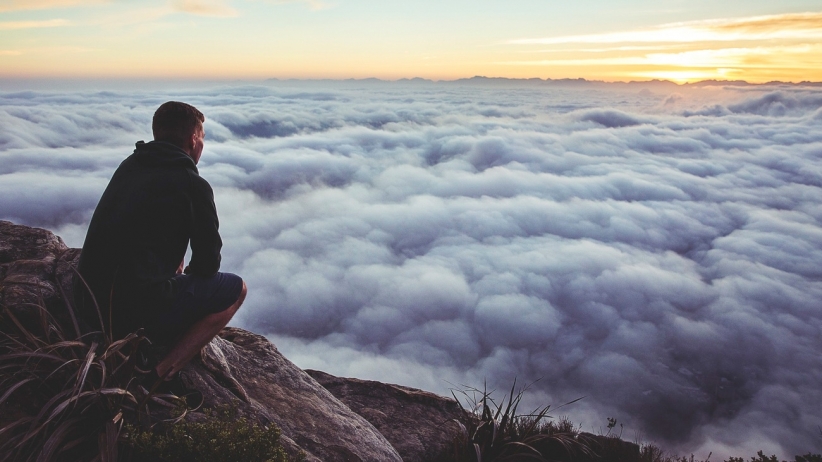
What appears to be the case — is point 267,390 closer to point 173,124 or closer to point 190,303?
point 190,303

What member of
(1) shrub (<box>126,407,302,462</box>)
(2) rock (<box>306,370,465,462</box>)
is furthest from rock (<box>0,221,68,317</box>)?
(2) rock (<box>306,370,465,462</box>)

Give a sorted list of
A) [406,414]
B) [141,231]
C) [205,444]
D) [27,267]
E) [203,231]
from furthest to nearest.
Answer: [406,414], [27,267], [203,231], [141,231], [205,444]

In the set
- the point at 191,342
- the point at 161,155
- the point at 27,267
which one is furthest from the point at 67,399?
the point at 27,267

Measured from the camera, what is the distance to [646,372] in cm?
5016

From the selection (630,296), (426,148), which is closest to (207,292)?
(630,296)

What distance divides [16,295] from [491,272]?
69.0 m

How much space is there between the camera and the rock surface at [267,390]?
3.42 metres

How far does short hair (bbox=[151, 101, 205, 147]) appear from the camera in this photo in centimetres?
291

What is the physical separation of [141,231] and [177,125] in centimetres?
72

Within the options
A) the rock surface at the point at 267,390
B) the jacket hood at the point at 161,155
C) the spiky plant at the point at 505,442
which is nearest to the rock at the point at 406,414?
the rock surface at the point at 267,390

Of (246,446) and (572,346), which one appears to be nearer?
(246,446)

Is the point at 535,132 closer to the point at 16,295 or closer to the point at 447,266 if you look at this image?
the point at 447,266

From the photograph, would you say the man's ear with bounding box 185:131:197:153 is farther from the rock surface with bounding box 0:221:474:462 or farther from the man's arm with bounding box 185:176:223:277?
the rock surface with bounding box 0:221:474:462

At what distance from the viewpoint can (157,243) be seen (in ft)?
9.34
